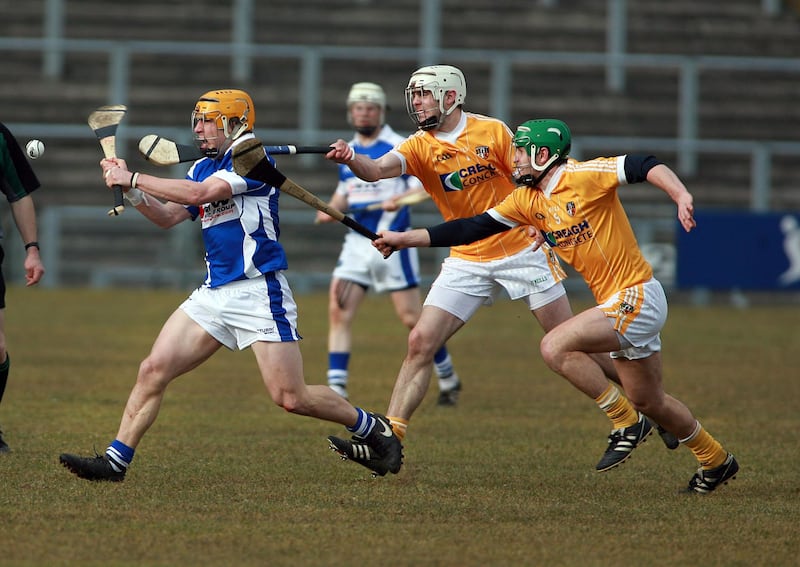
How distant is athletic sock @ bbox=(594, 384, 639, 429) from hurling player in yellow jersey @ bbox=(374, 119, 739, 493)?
270 millimetres

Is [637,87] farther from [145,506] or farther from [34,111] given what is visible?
[145,506]

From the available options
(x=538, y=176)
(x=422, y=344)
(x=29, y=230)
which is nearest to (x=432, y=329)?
(x=422, y=344)

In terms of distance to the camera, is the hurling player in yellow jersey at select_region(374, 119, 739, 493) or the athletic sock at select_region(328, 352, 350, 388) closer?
the hurling player in yellow jersey at select_region(374, 119, 739, 493)

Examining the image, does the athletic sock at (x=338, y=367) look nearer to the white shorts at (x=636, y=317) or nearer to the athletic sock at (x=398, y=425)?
the athletic sock at (x=398, y=425)

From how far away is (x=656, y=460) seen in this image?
821 cm

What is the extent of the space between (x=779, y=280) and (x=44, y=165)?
11666 mm

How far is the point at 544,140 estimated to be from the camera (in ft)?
23.3

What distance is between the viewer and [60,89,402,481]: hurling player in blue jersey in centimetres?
679

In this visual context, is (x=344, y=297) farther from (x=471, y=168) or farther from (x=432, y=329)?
(x=471, y=168)

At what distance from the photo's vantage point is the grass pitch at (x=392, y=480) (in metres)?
5.71

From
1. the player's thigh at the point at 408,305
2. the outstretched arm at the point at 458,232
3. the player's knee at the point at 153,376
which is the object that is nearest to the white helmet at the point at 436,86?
the outstretched arm at the point at 458,232

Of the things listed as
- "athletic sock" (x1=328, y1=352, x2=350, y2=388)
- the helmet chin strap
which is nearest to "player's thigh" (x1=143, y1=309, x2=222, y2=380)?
the helmet chin strap

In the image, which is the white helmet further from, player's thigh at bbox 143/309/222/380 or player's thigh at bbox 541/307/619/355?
player's thigh at bbox 143/309/222/380

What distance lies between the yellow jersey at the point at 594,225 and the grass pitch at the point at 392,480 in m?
1.10
